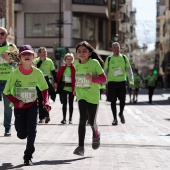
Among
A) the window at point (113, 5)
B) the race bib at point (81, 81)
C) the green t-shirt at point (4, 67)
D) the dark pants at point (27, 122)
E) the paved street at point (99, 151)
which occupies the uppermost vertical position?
the window at point (113, 5)

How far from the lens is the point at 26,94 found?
8.98m

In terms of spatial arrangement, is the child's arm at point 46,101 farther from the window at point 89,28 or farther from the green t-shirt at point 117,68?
the window at point 89,28

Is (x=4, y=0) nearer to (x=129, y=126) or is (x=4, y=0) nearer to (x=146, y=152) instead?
(x=129, y=126)

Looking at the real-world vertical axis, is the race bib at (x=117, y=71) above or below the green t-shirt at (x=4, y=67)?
below

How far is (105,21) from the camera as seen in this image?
69562 mm

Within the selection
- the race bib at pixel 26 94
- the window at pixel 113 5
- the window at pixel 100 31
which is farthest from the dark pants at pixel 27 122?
the window at pixel 113 5

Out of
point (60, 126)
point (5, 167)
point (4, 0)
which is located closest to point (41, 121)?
point (60, 126)

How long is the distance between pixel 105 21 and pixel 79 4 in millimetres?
9009

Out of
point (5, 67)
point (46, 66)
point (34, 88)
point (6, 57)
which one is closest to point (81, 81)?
point (34, 88)

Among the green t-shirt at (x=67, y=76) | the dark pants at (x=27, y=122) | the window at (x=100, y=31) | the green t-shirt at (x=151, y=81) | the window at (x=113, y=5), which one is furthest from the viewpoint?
the window at (x=113, y=5)

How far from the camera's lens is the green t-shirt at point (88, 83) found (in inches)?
388

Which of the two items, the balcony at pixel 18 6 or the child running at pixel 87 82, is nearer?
the child running at pixel 87 82

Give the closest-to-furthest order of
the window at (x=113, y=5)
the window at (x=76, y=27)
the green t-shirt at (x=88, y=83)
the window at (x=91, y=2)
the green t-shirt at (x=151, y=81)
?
1. the green t-shirt at (x=88, y=83)
2. the green t-shirt at (x=151, y=81)
3. the window at (x=91, y=2)
4. the window at (x=76, y=27)
5. the window at (x=113, y=5)

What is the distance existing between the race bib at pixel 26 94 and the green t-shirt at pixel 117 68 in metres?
7.22
